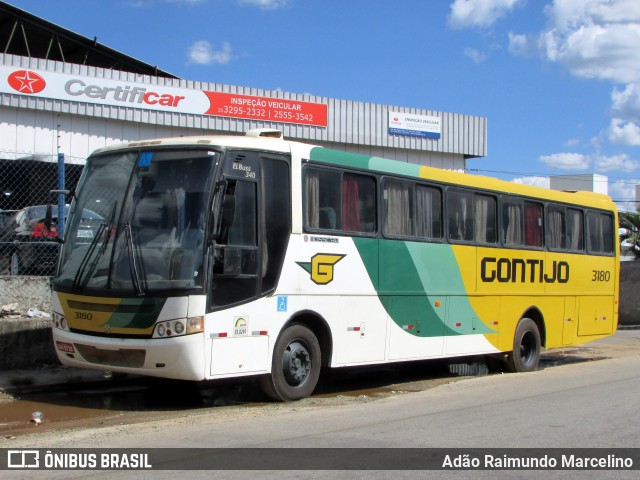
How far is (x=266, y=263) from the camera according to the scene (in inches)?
388

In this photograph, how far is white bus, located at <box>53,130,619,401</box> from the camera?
916cm

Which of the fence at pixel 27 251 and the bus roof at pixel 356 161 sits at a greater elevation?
the bus roof at pixel 356 161

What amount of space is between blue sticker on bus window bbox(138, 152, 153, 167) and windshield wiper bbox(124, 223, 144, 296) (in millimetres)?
810

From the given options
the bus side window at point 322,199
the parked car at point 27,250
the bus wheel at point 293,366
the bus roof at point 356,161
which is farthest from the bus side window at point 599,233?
the parked car at point 27,250

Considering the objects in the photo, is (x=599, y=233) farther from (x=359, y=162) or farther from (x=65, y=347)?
(x=65, y=347)

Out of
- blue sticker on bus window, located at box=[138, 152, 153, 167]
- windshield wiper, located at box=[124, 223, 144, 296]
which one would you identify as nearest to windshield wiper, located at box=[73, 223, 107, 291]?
windshield wiper, located at box=[124, 223, 144, 296]

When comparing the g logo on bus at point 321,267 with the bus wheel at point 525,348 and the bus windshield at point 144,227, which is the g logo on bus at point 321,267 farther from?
the bus wheel at point 525,348

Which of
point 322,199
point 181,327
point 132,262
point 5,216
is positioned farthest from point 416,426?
point 5,216

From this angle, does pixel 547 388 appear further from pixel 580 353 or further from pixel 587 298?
pixel 580 353

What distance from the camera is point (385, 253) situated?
462 inches

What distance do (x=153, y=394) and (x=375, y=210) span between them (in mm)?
4104

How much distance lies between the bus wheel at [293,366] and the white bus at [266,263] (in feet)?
0.07

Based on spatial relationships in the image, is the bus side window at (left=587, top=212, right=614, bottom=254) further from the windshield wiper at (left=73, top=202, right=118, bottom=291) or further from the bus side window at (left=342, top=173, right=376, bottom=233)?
the windshield wiper at (left=73, top=202, right=118, bottom=291)

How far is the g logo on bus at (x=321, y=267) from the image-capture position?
34.3 ft
